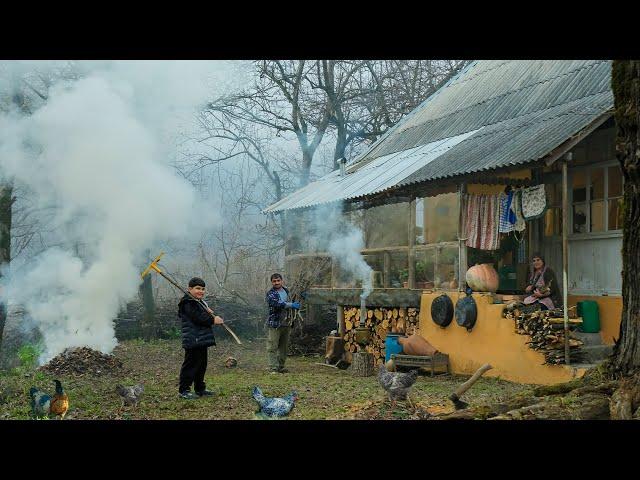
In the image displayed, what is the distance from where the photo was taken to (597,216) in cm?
1110

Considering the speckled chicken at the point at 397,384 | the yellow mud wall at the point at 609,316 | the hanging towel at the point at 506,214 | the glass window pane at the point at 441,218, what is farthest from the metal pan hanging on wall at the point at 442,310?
the speckled chicken at the point at 397,384

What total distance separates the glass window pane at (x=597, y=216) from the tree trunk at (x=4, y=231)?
9.51 m

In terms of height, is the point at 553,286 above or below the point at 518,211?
below

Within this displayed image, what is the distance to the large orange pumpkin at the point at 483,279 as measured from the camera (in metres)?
11.4

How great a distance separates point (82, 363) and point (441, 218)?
740 cm

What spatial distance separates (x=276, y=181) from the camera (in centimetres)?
2553

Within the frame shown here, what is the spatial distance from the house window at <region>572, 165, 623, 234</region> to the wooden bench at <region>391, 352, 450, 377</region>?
10.0 feet

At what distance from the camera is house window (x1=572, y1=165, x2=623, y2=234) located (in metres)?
10.8

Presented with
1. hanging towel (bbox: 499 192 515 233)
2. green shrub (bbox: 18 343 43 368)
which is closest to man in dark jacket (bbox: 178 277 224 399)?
hanging towel (bbox: 499 192 515 233)

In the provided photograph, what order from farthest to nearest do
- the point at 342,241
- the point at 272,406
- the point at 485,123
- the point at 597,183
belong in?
the point at 342,241 → the point at 485,123 → the point at 597,183 → the point at 272,406

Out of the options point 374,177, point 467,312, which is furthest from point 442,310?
point 374,177

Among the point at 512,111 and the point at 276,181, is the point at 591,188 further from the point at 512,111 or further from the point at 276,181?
the point at 276,181

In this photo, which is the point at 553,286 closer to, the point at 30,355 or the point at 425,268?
the point at 425,268

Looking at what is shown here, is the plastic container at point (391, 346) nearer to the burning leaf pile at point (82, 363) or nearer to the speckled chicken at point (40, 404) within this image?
the burning leaf pile at point (82, 363)
